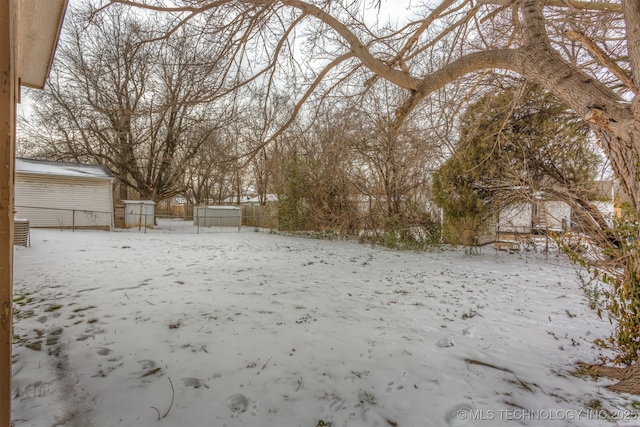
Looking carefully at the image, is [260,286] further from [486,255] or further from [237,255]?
[486,255]

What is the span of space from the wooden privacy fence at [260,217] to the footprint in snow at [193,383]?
11.4 metres

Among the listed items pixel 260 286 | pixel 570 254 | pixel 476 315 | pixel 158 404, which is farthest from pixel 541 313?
pixel 158 404

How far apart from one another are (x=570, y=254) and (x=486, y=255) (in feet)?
20.7

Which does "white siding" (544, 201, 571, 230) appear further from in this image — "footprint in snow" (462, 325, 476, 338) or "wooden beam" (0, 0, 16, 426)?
"wooden beam" (0, 0, 16, 426)

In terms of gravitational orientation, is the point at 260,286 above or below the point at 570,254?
below

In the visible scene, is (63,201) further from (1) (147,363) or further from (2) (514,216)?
(2) (514,216)

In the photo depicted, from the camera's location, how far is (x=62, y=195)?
526 inches

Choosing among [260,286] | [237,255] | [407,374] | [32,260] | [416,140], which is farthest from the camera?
[237,255]

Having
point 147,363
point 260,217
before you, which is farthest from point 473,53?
point 260,217

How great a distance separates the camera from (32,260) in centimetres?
568

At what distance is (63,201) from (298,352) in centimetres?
1617

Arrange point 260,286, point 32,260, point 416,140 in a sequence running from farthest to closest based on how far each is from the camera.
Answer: point 416,140
point 32,260
point 260,286

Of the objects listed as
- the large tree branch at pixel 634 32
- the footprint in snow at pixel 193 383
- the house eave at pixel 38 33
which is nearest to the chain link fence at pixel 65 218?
the house eave at pixel 38 33

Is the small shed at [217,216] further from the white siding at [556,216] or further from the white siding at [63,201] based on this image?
the white siding at [556,216]
